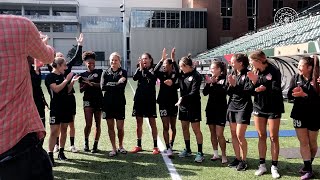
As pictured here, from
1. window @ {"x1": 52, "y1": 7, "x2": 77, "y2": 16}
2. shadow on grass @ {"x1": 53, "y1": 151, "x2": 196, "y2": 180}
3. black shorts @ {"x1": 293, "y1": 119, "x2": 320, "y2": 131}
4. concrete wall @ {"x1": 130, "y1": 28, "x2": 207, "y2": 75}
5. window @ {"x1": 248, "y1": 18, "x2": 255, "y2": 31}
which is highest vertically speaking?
window @ {"x1": 52, "y1": 7, "x2": 77, "y2": 16}

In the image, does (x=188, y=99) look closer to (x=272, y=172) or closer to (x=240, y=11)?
(x=272, y=172)

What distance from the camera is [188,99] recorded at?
6.46 m

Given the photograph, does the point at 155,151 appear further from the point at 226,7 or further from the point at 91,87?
the point at 226,7

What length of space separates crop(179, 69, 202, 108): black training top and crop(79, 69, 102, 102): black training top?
1712mm

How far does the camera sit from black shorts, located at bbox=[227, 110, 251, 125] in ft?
18.5

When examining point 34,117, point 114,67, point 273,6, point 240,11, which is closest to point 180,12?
point 240,11

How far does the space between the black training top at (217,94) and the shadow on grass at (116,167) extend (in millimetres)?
1239

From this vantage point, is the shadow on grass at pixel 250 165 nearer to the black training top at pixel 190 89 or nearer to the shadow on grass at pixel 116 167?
the shadow on grass at pixel 116 167

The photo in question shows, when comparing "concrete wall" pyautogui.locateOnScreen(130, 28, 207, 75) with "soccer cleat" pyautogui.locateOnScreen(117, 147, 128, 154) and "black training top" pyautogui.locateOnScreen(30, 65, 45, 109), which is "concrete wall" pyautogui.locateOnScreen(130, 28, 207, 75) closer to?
"soccer cleat" pyautogui.locateOnScreen(117, 147, 128, 154)

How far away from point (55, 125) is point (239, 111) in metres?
3.14

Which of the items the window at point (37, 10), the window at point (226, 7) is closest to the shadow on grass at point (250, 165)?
the window at point (226, 7)

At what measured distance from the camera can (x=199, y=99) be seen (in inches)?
259

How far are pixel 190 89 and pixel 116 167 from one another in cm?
189
